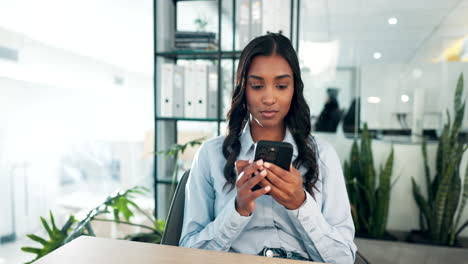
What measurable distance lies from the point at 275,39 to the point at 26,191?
2.34 meters

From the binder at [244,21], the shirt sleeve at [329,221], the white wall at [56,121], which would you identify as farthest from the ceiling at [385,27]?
the white wall at [56,121]

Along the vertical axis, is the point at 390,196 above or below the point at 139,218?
above

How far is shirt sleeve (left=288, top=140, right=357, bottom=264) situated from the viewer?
89 cm

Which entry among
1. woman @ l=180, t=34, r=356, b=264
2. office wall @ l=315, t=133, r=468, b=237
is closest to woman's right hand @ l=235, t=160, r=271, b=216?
woman @ l=180, t=34, r=356, b=264

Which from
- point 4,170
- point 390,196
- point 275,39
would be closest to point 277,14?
A: point 275,39

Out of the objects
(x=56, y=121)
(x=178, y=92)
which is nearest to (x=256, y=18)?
(x=178, y=92)

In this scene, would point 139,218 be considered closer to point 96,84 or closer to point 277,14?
point 96,84

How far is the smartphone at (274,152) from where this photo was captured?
0.79 metres

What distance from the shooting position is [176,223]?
1.07 metres

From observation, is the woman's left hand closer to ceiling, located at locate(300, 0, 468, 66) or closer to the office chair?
the office chair

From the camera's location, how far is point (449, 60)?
241 cm

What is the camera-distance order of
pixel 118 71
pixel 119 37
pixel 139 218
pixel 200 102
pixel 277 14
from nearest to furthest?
pixel 277 14, pixel 200 102, pixel 139 218, pixel 119 37, pixel 118 71

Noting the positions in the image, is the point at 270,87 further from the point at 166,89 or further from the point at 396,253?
the point at 396,253

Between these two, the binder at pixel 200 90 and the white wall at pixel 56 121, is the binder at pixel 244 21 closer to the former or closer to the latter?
the binder at pixel 200 90
